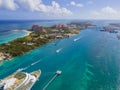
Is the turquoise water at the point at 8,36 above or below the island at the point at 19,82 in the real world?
below

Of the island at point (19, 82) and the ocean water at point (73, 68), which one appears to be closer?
the island at point (19, 82)

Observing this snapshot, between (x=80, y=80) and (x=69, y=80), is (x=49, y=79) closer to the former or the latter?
(x=69, y=80)

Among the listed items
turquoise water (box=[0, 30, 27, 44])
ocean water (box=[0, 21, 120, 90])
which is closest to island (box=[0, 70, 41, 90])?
ocean water (box=[0, 21, 120, 90])

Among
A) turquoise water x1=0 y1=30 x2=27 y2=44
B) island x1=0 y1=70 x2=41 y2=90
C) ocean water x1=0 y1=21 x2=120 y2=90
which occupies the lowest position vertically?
turquoise water x1=0 y1=30 x2=27 y2=44

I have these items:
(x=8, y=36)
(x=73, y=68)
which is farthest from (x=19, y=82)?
(x=8, y=36)

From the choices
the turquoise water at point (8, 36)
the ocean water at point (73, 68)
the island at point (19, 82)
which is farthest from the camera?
the turquoise water at point (8, 36)

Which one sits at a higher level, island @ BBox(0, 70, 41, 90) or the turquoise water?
island @ BBox(0, 70, 41, 90)

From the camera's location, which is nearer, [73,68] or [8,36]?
[73,68]

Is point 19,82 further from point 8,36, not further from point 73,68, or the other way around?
point 8,36

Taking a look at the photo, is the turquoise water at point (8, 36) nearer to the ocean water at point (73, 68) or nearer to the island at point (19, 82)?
the ocean water at point (73, 68)

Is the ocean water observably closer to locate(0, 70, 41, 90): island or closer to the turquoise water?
locate(0, 70, 41, 90): island

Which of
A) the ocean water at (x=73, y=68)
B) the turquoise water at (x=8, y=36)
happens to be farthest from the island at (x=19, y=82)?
the turquoise water at (x=8, y=36)
